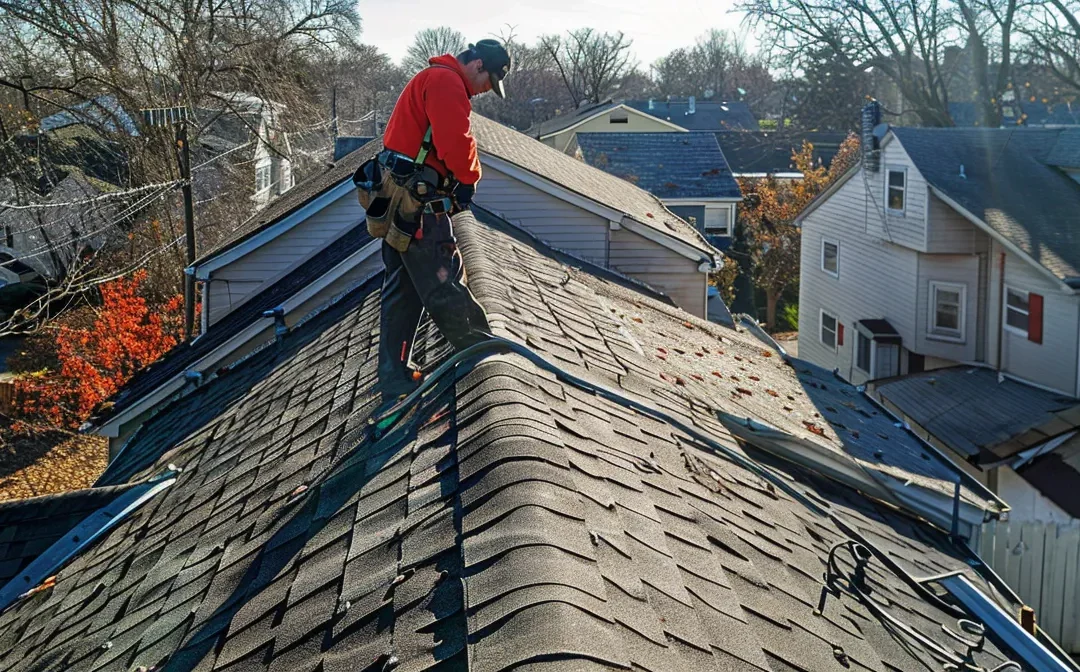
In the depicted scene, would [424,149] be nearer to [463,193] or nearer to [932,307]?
[463,193]

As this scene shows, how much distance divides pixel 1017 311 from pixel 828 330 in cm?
1020

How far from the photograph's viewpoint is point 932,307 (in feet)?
88.8

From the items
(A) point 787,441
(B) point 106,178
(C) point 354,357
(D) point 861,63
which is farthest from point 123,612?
(D) point 861,63

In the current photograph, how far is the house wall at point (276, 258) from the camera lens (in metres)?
15.7

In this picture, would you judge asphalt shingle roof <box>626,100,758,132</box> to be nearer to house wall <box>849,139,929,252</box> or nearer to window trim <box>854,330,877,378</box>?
window trim <box>854,330,877,378</box>

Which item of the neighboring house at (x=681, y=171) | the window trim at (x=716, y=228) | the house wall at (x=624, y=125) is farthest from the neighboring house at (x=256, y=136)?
the window trim at (x=716, y=228)

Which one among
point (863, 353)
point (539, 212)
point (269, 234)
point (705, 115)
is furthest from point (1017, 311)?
point (705, 115)

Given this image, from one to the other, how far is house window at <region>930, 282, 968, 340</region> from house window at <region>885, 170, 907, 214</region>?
2233 mm

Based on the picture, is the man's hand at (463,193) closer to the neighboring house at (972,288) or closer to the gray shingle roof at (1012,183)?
the neighboring house at (972,288)

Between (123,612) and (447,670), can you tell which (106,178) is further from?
(447,670)

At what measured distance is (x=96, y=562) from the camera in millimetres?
6473

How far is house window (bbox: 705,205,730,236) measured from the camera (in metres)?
42.8

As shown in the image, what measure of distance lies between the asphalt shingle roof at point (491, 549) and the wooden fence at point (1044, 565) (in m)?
5.97

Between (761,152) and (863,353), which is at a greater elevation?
(761,152)
